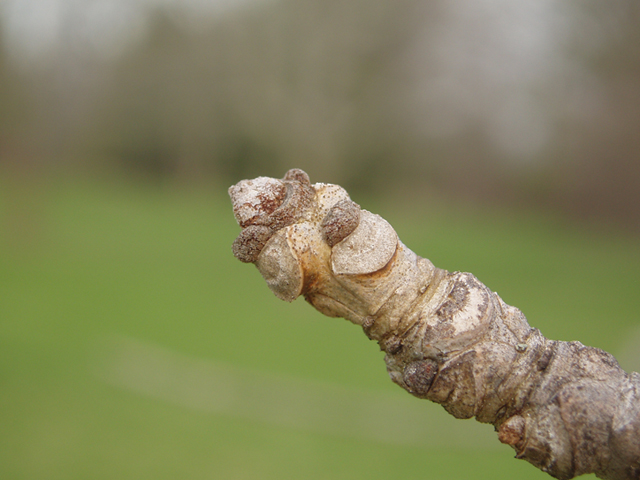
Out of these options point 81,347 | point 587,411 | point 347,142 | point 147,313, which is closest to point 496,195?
point 347,142

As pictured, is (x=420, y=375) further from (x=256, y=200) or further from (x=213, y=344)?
(x=213, y=344)

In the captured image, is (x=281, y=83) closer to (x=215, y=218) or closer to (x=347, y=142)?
(x=347, y=142)

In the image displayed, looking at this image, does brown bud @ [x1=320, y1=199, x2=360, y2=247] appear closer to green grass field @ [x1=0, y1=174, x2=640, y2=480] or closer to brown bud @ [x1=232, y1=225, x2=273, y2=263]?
brown bud @ [x1=232, y1=225, x2=273, y2=263]

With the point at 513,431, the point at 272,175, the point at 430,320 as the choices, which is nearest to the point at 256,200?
the point at 430,320

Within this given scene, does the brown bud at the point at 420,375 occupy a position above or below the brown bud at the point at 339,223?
below

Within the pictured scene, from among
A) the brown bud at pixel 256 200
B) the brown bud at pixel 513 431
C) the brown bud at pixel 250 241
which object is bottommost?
the brown bud at pixel 513 431

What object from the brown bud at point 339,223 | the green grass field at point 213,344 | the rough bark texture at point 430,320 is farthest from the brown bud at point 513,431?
the green grass field at point 213,344

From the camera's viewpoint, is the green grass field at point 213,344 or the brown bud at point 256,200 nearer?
the brown bud at point 256,200

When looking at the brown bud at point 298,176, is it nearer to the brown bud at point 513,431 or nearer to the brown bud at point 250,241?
the brown bud at point 250,241
